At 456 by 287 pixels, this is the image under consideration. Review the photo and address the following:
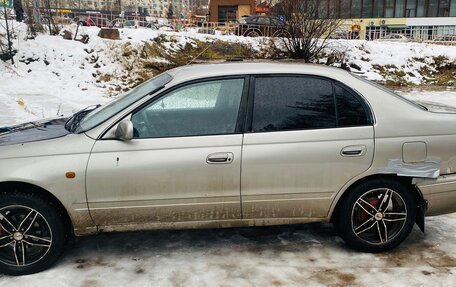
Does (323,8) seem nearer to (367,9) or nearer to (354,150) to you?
(354,150)

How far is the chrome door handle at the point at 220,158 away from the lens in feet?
11.3

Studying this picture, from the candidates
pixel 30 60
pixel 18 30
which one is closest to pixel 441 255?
pixel 30 60

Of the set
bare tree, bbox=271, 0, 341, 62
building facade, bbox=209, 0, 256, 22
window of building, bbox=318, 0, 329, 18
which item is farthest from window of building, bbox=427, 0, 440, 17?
window of building, bbox=318, 0, 329, 18

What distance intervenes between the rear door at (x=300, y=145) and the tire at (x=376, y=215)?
0.58ft

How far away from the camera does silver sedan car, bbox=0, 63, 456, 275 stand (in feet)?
11.2

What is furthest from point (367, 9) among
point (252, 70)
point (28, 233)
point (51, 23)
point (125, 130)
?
point (28, 233)

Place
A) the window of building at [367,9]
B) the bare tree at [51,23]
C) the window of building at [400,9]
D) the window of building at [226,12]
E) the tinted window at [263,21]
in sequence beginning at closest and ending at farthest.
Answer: the bare tree at [51,23] → the tinted window at [263,21] → the window of building at [226,12] → the window of building at [400,9] → the window of building at [367,9]

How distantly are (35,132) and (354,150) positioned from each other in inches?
104

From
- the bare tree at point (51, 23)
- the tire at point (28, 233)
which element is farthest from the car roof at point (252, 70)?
the bare tree at point (51, 23)

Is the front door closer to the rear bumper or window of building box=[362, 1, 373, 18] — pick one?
the rear bumper

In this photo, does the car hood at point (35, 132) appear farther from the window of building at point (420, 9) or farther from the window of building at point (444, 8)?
the window of building at point (444, 8)

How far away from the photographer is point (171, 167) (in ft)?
11.3

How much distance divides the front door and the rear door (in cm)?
15

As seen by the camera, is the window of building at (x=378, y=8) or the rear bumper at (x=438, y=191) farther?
the window of building at (x=378, y=8)
